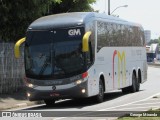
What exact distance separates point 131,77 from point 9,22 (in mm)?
6983

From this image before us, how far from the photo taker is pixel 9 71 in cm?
2716

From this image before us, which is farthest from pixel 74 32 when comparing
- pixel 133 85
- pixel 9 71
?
pixel 133 85

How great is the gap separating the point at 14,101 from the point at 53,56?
495 cm

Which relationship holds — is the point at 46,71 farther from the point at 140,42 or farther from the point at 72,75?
the point at 140,42

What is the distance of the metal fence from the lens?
86.8 feet

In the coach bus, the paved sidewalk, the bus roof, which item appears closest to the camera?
the coach bus

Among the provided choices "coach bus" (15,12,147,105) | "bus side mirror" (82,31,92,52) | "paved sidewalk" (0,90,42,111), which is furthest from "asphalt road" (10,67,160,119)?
"bus side mirror" (82,31,92,52)

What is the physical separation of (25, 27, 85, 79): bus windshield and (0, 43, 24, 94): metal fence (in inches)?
240

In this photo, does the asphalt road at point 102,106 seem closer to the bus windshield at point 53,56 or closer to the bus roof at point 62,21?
the bus windshield at point 53,56

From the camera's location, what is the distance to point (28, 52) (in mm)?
20562

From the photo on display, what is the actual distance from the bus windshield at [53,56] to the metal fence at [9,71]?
6.10 metres

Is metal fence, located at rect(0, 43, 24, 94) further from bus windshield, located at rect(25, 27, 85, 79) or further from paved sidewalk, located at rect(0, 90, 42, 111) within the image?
bus windshield, located at rect(25, 27, 85, 79)

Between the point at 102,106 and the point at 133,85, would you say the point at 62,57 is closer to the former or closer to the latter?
the point at 102,106

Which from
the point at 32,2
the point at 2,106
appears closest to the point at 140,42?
the point at 32,2
